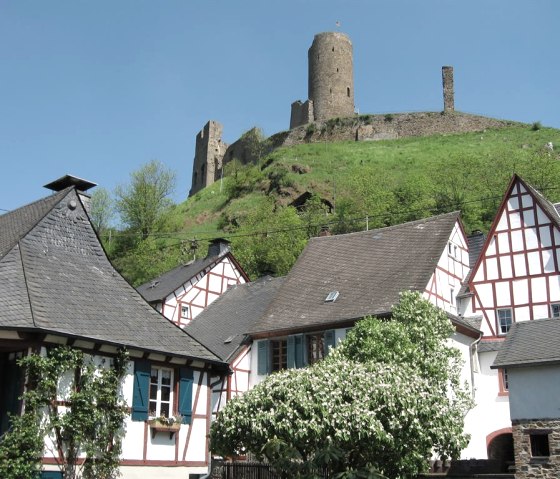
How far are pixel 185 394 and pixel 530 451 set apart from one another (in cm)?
908

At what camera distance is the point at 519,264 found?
2797 cm

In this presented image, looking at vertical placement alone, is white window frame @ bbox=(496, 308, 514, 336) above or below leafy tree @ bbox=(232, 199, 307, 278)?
below

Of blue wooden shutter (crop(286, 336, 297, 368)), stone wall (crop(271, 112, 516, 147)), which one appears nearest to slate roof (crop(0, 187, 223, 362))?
blue wooden shutter (crop(286, 336, 297, 368))

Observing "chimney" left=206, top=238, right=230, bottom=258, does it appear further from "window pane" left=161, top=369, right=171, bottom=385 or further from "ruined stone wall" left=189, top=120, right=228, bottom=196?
"ruined stone wall" left=189, top=120, right=228, bottom=196

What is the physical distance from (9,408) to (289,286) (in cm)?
1480

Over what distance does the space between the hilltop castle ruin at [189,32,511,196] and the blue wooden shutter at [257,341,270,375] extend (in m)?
60.8

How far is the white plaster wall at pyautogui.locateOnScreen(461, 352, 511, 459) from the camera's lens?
24.9m

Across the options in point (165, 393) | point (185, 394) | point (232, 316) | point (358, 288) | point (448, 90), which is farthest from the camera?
point (448, 90)

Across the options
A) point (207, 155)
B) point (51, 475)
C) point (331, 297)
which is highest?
point (207, 155)

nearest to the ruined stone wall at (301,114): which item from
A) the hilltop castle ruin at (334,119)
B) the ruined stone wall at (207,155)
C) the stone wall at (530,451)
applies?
the hilltop castle ruin at (334,119)

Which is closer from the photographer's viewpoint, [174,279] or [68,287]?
[68,287]

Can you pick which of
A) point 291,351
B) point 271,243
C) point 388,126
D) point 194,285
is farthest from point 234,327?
point 388,126

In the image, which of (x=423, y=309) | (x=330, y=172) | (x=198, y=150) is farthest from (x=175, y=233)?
(x=423, y=309)

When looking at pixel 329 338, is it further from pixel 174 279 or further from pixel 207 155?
pixel 207 155
